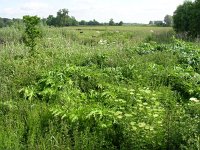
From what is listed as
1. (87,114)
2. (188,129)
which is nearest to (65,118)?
(87,114)

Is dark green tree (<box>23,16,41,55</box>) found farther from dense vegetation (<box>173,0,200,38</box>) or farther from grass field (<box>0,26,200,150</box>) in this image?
dense vegetation (<box>173,0,200,38</box>)

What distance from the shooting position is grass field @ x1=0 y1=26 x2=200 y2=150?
450 cm

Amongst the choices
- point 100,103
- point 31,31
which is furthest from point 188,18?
point 100,103

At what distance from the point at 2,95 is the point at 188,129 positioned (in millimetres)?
3969

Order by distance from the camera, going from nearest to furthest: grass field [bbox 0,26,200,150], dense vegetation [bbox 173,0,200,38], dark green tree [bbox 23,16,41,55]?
grass field [bbox 0,26,200,150]
dark green tree [bbox 23,16,41,55]
dense vegetation [bbox 173,0,200,38]

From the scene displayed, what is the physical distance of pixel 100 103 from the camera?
5.90 m

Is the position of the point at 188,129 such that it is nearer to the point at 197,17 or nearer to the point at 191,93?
the point at 191,93

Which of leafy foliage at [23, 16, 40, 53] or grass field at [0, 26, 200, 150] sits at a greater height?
leafy foliage at [23, 16, 40, 53]

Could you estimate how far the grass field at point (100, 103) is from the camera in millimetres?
4504

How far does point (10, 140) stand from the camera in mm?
4656

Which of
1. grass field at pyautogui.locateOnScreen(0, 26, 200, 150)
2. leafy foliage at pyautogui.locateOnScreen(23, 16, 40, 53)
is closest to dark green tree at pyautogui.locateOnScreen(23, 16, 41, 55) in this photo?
leafy foliage at pyautogui.locateOnScreen(23, 16, 40, 53)

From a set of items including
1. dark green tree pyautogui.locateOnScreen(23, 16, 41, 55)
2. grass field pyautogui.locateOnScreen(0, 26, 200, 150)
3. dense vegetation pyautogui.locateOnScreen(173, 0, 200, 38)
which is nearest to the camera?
grass field pyautogui.locateOnScreen(0, 26, 200, 150)

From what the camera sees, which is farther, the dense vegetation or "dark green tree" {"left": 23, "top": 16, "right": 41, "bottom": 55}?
the dense vegetation

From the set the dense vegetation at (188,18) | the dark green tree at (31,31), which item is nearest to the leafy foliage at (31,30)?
the dark green tree at (31,31)
